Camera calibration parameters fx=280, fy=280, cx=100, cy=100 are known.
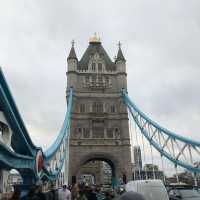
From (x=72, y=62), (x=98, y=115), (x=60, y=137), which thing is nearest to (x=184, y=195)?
(x=60, y=137)

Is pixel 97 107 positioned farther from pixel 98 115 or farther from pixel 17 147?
pixel 17 147

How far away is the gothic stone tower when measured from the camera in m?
36.9

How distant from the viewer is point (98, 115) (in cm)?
3962

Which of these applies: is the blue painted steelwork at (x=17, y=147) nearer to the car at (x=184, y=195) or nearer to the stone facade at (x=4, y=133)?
the stone facade at (x=4, y=133)

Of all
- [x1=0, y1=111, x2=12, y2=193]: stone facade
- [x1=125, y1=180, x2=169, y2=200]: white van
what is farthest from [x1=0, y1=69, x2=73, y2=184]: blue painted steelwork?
[x1=125, y1=180, x2=169, y2=200]: white van

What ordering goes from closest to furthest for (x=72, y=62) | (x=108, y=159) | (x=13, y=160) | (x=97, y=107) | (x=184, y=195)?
1. (x=184, y=195)
2. (x=13, y=160)
3. (x=108, y=159)
4. (x=97, y=107)
5. (x=72, y=62)

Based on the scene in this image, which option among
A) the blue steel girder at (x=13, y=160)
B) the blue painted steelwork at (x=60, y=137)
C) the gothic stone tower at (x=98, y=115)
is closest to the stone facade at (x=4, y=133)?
the blue steel girder at (x=13, y=160)

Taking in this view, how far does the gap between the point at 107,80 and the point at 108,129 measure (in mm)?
8166

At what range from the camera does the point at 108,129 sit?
39469 millimetres

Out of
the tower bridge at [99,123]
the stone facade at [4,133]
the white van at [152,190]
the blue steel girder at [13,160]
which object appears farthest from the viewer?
the tower bridge at [99,123]

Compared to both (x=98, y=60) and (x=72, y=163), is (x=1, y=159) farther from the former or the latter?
(x=98, y=60)

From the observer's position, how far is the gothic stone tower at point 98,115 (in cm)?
3691

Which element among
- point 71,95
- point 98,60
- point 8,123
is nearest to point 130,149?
point 71,95

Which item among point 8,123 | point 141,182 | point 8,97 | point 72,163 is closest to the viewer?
point 141,182
